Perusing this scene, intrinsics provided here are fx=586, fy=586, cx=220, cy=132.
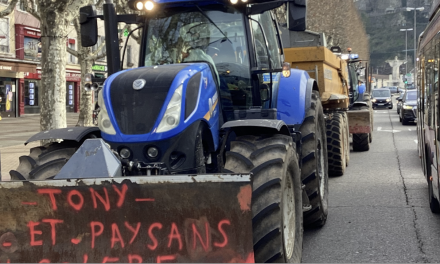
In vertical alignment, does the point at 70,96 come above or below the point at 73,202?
above

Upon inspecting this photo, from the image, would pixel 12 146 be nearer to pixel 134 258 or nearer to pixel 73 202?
pixel 73 202

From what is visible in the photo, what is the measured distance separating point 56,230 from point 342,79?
36.8 feet

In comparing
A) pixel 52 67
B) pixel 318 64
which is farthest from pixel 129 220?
pixel 52 67

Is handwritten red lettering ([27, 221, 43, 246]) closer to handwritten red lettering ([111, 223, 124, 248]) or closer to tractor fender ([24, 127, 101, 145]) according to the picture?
handwritten red lettering ([111, 223, 124, 248])

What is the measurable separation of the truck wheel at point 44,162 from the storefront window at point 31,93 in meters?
36.2

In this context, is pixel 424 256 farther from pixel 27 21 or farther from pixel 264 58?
pixel 27 21

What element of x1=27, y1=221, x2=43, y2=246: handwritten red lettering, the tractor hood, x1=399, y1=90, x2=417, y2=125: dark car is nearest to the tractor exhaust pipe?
the tractor hood

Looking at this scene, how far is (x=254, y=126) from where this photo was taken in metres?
4.84

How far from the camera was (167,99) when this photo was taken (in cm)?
481

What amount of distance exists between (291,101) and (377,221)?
190 cm

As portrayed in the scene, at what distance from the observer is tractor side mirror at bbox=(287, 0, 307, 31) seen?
5.38 meters

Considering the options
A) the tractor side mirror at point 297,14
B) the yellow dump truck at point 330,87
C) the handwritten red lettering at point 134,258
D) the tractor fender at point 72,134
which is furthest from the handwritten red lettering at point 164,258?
the yellow dump truck at point 330,87

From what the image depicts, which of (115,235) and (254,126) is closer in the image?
(115,235)

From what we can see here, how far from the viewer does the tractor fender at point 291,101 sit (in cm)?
653
